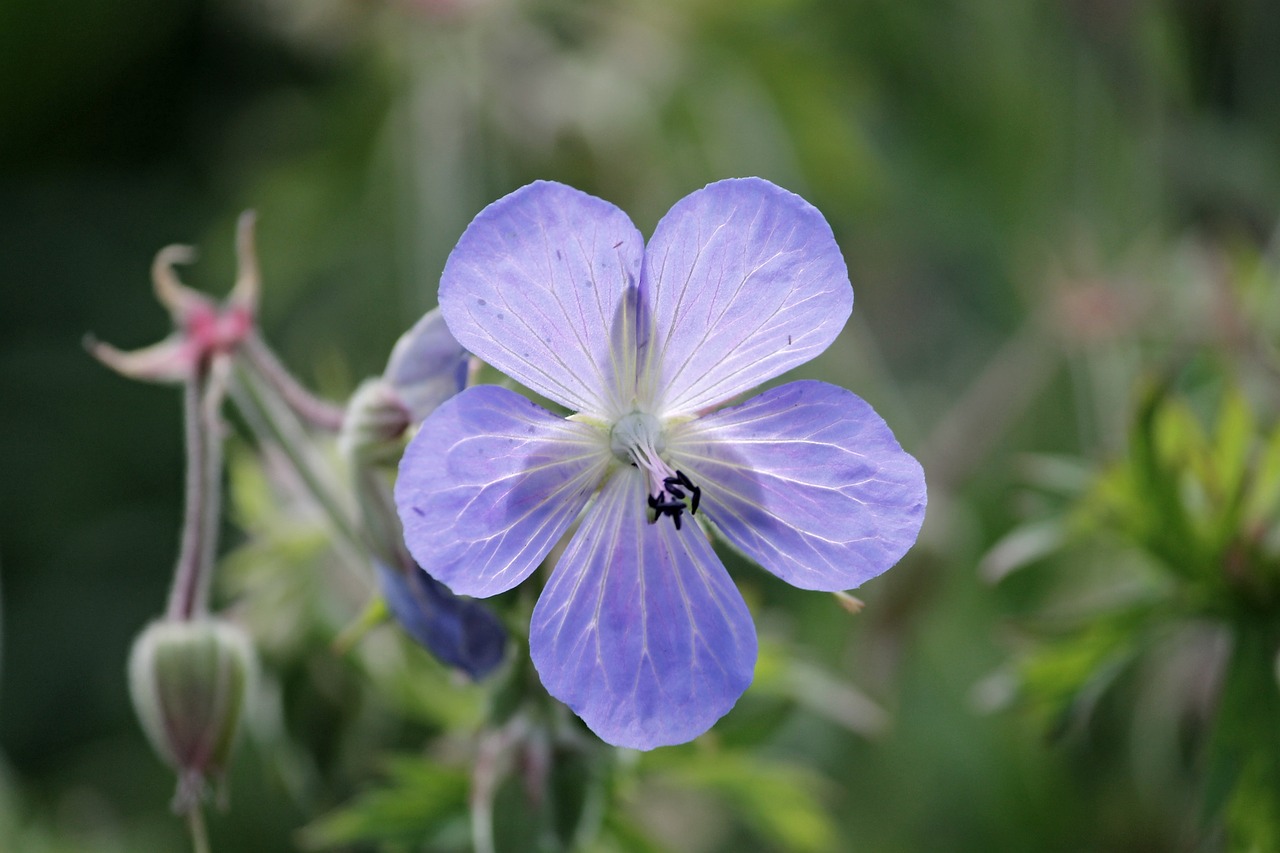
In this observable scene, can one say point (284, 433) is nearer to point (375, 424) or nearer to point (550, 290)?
point (375, 424)

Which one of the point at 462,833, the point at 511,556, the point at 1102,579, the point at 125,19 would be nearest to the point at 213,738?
the point at 462,833

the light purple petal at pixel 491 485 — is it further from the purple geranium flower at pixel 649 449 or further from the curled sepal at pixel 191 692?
the curled sepal at pixel 191 692

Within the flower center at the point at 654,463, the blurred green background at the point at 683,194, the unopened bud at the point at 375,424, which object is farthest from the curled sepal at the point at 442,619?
the blurred green background at the point at 683,194

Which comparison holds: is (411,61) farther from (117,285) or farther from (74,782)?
(74,782)

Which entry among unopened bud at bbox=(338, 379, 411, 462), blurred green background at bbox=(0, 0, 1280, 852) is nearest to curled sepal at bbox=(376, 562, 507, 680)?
unopened bud at bbox=(338, 379, 411, 462)

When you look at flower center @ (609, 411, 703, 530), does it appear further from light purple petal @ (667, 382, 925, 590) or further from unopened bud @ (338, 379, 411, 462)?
unopened bud @ (338, 379, 411, 462)

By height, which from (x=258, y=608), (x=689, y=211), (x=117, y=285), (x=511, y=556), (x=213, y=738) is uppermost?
(x=689, y=211)
